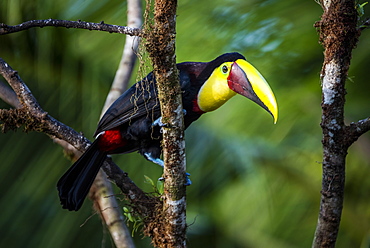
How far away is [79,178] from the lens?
92.7 inches

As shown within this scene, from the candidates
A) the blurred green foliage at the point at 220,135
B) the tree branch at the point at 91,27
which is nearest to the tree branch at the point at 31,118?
the tree branch at the point at 91,27

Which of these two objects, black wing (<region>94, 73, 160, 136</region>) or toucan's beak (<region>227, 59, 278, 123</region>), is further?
black wing (<region>94, 73, 160, 136</region>)

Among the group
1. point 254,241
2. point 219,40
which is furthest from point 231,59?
point 254,241

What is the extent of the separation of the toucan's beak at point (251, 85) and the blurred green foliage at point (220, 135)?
48 cm

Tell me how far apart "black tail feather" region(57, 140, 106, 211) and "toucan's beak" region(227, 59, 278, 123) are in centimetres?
63

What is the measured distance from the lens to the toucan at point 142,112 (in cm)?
228

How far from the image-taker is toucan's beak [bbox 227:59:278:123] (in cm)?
202

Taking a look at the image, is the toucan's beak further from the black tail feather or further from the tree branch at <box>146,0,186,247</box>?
the black tail feather

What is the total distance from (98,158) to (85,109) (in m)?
0.89

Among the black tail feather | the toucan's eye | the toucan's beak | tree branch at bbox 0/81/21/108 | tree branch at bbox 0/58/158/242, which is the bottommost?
the black tail feather

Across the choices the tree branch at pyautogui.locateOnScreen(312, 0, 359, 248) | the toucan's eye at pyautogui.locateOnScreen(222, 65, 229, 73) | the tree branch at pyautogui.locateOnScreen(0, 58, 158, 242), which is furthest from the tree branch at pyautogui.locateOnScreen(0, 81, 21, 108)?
the tree branch at pyautogui.locateOnScreen(312, 0, 359, 248)

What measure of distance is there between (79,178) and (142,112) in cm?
38

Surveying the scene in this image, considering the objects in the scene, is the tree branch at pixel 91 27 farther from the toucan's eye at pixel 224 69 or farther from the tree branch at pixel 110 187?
the tree branch at pixel 110 187

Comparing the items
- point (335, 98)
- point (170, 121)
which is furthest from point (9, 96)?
point (335, 98)
